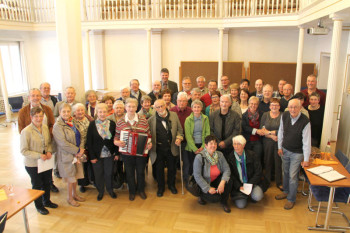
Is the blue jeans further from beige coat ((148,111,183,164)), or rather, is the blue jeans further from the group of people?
beige coat ((148,111,183,164))

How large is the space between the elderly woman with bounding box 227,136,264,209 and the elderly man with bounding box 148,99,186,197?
0.91 m

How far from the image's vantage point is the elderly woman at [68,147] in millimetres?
4109

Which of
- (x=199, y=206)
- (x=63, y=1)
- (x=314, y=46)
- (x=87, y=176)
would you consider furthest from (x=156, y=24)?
(x=199, y=206)

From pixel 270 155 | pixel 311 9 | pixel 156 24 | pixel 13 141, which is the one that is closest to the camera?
pixel 270 155

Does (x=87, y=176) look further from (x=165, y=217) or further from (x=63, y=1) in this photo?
(x=63, y=1)

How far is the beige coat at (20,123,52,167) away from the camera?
385cm

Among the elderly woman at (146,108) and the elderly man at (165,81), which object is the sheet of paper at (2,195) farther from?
the elderly man at (165,81)

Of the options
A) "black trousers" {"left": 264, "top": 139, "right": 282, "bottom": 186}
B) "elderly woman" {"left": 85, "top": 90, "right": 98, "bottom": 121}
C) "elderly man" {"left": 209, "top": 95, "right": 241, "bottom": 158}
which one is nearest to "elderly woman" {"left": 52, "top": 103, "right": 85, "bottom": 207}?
"elderly woman" {"left": 85, "top": 90, "right": 98, "bottom": 121}

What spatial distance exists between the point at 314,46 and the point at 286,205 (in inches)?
298

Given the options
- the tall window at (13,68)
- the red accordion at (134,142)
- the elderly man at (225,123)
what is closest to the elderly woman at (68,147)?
the red accordion at (134,142)

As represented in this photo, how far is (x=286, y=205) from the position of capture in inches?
169

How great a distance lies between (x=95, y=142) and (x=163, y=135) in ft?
3.39

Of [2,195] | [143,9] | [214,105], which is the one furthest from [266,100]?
[143,9]

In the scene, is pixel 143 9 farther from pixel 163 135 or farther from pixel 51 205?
pixel 51 205
